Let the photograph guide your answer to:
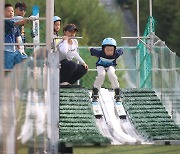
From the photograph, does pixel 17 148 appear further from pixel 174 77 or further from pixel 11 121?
pixel 174 77

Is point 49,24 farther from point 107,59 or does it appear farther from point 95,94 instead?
point 95,94

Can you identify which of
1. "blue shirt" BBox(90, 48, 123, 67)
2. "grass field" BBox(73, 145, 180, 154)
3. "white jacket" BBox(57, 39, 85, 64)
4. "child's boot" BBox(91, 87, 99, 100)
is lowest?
"grass field" BBox(73, 145, 180, 154)

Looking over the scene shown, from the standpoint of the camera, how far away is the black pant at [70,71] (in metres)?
19.9

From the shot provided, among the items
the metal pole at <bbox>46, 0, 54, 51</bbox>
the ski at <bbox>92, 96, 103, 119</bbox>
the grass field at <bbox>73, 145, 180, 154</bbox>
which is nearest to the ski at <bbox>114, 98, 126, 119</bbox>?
the ski at <bbox>92, 96, 103, 119</bbox>

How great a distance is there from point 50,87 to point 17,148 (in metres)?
4.28

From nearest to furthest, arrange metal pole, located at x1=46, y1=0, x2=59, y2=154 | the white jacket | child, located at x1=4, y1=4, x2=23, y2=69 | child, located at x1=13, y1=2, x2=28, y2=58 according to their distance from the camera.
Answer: metal pole, located at x1=46, y1=0, x2=59, y2=154, child, located at x1=4, y1=4, x2=23, y2=69, child, located at x1=13, y1=2, x2=28, y2=58, the white jacket

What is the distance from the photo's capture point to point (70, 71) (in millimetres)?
20031

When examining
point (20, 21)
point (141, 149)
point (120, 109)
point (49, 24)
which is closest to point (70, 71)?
point (120, 109)

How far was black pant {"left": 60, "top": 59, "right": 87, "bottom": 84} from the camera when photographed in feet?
65.3

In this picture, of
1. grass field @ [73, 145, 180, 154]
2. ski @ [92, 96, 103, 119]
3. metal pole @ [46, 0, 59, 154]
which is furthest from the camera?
ski @ [92, 96, 103, 119]

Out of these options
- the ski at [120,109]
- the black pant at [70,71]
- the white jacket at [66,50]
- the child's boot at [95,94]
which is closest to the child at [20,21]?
the white jacket at [66,50]

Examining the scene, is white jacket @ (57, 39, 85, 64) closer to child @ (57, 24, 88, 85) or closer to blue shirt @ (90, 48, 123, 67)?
child @ (57, 24, 88, 85)

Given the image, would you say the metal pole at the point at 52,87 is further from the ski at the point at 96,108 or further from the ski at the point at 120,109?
the ski at the point at 120,109

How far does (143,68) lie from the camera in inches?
894
